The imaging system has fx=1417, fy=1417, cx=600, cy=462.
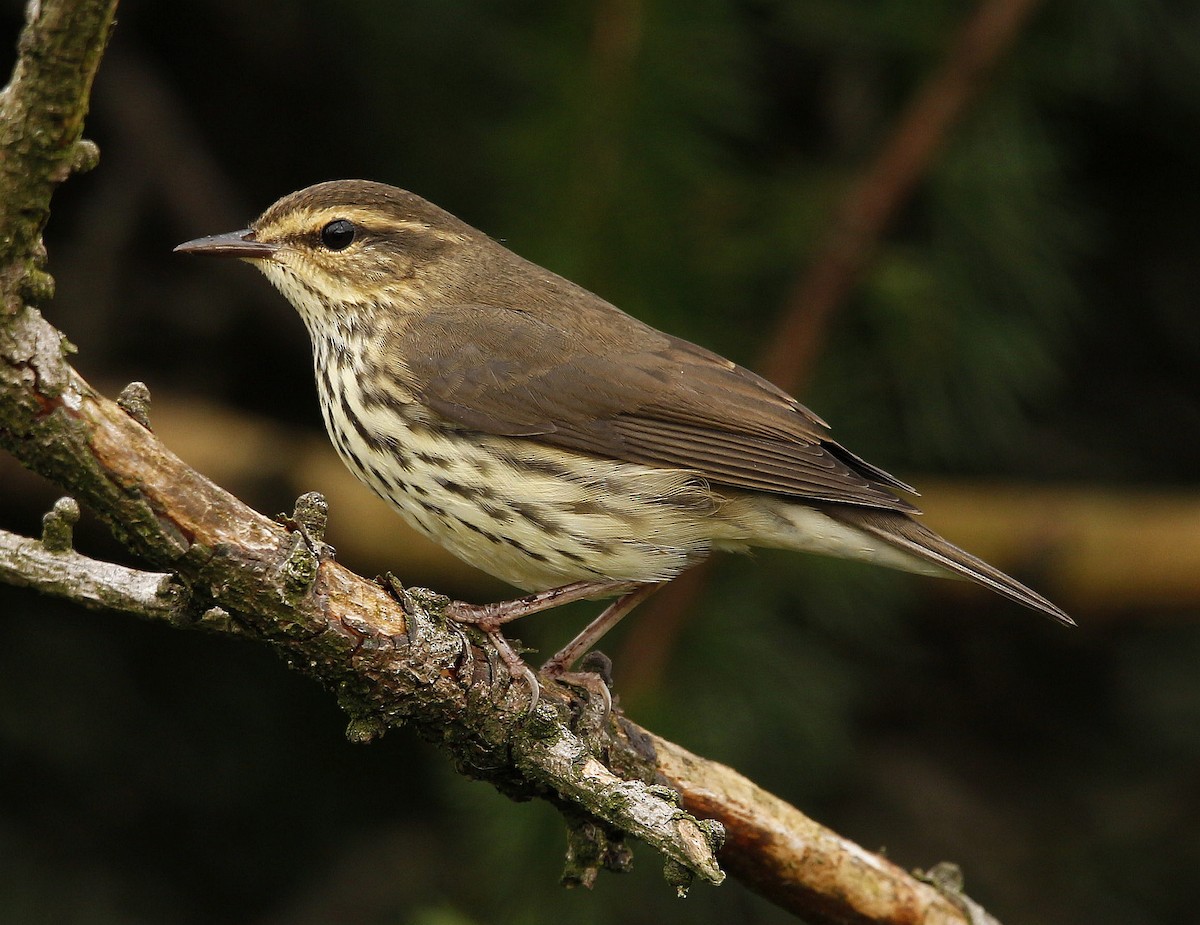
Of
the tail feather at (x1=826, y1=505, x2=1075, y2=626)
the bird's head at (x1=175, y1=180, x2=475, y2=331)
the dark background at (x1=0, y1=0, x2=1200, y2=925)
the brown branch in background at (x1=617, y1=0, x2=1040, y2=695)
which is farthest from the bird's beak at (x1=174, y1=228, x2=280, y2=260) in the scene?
the tail feather at (x1=826, y1=505, x2=1075, y2=626)

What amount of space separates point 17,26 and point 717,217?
8.48 feet

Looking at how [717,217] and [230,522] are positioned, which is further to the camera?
[717,217]

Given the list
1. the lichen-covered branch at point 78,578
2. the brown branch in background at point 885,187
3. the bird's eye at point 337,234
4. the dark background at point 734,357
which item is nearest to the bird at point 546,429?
the bird's eye at point 337,234

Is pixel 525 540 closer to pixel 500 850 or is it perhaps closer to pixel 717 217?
pixel 500 850

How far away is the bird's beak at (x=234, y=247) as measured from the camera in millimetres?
3998

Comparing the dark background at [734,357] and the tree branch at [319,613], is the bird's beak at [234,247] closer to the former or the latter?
the dark background at [734,357]

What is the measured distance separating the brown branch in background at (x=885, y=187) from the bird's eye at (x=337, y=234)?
136 centimetres

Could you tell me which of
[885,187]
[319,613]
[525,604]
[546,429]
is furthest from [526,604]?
[885,187]

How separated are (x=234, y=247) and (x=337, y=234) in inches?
12.8

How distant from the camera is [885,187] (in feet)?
14.8

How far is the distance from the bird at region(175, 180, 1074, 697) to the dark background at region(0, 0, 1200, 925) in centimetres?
41

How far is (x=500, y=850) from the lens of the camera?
4176 millimetres

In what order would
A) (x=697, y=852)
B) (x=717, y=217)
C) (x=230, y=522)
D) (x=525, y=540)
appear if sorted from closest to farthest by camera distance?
(x=230, y=522), (x=697, y=852), (x=525, y=540), (x=717, y=217)

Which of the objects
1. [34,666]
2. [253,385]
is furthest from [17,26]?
[34,666]
